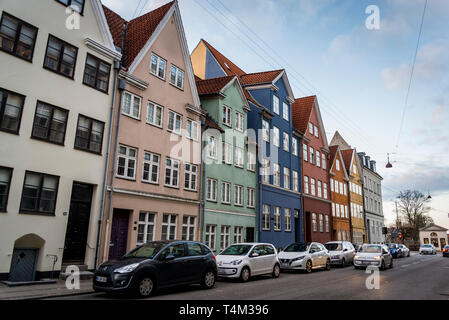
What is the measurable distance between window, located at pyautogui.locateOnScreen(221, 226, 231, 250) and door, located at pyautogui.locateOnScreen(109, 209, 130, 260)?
859 centimetres

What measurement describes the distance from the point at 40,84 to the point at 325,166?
36.4m

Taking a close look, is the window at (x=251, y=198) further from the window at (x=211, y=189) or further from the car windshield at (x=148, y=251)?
the car windshield at (x=148, y=251)

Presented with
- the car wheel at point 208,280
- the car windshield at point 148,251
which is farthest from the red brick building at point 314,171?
the car windshield at point 148,251

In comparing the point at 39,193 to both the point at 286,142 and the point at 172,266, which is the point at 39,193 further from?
the point at 286,142

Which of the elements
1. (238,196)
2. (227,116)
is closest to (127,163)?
(227,116)

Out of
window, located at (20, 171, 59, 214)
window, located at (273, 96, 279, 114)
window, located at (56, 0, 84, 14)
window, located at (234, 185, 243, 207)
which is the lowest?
window, located at (20, 171, 59, 214)

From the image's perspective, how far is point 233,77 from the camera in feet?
91.4

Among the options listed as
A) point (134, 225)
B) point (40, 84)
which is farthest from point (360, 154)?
point (40, 84)

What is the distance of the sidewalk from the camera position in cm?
1068

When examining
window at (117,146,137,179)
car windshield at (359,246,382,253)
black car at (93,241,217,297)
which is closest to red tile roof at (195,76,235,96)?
window at (117,146,137,179)

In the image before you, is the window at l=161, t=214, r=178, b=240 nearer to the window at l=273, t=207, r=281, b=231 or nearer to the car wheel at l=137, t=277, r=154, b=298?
the car wheel at l=137, t=277, r=154, b=298

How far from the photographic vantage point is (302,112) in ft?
137

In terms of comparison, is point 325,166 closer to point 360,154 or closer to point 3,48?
point 360,154

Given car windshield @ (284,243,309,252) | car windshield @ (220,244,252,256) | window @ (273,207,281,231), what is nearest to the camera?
car windshield @ (220,244,252,256)
